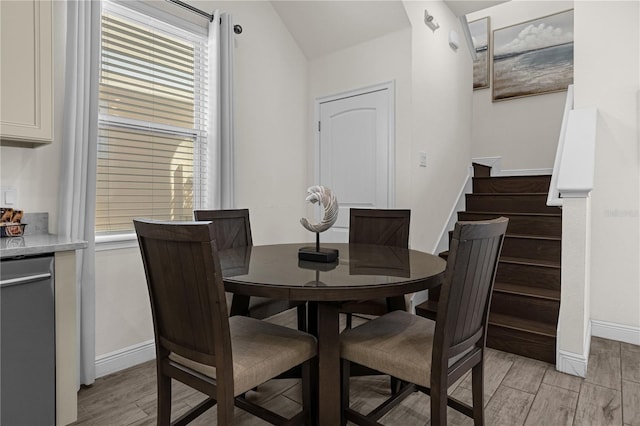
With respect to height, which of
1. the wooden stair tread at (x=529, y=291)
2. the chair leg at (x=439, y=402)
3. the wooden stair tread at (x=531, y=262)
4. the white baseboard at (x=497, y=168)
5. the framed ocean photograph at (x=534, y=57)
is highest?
the framed ocean photograph at (x=534, y=57)

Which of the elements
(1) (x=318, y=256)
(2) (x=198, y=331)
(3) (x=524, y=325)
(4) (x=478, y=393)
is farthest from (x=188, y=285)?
(3) (x=524, y=325)

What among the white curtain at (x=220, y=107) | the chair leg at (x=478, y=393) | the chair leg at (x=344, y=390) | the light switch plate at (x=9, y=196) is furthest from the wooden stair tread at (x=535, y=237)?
the light switch plate at (x=9, y=196)

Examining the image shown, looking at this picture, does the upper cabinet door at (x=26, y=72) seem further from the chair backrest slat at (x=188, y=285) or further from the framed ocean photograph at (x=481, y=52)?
the framed ocean photograph at (x=481, y=52)

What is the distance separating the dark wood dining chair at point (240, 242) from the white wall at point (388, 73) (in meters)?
1.40

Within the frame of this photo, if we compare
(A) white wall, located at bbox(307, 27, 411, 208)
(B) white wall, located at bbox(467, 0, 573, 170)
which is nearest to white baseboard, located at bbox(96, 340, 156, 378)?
(A) white wall, located at bbox(307, 27, 411, 208)

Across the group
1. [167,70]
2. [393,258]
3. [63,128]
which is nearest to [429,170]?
[393,258]

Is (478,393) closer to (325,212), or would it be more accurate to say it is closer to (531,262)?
(325,212)

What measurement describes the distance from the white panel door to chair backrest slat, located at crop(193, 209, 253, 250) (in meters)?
1.27

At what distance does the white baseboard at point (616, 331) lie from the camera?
2777 mm

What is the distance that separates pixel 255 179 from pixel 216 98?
78 centimetres

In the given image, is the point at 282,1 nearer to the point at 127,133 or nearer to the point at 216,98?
the point at 216,98

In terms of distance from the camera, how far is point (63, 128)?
2.04 metres

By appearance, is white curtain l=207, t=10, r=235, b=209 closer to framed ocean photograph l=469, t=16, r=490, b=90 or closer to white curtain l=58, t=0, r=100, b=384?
white curtain l=58, t=0, r=100, b=384

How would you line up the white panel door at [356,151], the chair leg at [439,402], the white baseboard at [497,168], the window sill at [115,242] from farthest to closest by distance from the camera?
the white baseboard at [497,168]
the white panel door at [356,151]
the window sill at [115,242]
the chair leg at [439,402]
